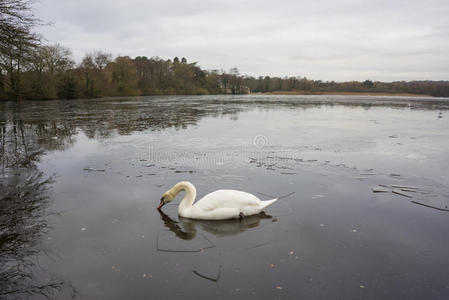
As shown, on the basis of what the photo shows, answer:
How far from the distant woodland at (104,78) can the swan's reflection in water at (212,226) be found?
34.9 ft

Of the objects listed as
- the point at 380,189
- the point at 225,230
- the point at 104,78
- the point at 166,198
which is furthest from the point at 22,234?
the point at 104,78

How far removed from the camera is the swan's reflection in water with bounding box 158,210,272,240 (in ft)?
15.0

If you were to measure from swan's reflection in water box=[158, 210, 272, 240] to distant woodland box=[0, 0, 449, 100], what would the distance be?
10.6 meters

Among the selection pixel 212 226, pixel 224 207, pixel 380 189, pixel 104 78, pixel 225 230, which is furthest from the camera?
pixel 104 78

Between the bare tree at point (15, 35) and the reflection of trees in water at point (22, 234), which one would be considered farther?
the bare tree at point (15, 35)

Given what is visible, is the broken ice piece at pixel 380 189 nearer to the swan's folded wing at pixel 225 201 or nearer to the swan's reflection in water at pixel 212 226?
the swan's reflection in water at pixel 212 226

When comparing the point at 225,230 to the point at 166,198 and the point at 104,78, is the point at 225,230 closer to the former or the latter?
the point at 166,198

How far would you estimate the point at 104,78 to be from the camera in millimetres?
59594

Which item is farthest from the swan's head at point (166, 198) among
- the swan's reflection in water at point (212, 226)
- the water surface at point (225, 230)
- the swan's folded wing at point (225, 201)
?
the swan's folded wing at point (225, 201)

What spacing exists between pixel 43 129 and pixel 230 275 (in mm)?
14872

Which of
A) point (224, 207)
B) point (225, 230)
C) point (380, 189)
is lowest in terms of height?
point (225, 230)

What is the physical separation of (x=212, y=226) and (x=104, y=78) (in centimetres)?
6182

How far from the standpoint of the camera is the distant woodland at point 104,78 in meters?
12.1

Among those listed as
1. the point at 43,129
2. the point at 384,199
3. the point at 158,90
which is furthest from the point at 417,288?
the point at 158,90
